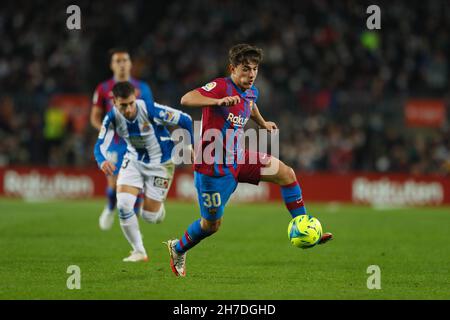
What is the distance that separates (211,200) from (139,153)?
262 cm

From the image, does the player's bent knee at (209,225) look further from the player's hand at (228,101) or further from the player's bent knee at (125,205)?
the player's bent knee at (125,205)

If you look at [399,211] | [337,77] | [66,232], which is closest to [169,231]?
[66,232]

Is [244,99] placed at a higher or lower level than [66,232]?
higher

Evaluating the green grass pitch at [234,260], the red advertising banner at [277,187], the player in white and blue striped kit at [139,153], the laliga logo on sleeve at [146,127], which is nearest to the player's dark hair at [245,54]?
the player in white and blue striped kit at [139,153]

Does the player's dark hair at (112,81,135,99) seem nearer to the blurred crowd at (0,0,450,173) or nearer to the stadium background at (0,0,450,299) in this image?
the stadium background at (0,0,450,299)

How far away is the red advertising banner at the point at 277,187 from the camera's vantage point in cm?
2330

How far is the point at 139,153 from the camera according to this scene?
36.9 ft

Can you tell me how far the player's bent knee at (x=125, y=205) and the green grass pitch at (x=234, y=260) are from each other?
0.61 metres

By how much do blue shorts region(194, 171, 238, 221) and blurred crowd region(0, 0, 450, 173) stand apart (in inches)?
587

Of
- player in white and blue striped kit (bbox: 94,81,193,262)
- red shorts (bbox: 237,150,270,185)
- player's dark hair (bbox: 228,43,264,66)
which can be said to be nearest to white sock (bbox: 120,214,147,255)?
player in white and blue striped kit (bbox: 94,81,193,262)

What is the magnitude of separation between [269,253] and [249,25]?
17.0 meters

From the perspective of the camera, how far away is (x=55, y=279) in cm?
892

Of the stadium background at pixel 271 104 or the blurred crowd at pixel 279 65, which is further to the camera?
the blurred crowd at pixel 279 65

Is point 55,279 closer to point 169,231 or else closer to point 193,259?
point 193,259
